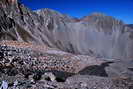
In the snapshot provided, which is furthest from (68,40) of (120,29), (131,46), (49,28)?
(120,29)

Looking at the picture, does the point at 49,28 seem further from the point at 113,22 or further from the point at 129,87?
the point at 129,87

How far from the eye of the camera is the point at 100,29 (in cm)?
15375

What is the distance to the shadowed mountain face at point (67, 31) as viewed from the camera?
93.1 metres

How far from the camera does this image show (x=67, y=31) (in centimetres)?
12781

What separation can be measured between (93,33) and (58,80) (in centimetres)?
11821

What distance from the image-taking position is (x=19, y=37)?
8494 centimetres

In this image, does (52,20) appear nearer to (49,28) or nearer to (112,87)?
(49,28)

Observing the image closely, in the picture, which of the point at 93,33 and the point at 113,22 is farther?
the point at 113,22

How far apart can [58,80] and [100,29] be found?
430 feet

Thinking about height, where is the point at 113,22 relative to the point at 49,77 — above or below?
above

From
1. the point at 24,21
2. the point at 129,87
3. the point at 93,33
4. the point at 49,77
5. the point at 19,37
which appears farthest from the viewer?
the point at 93,33

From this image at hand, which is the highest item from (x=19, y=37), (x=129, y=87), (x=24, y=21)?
(x=24, y=21)

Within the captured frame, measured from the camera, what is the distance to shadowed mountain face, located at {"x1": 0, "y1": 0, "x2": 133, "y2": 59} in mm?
93062

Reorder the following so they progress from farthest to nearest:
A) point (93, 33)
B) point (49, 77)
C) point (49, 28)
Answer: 1. point (93, 33)
2. point (49, 28)
3. point (49, 77)
